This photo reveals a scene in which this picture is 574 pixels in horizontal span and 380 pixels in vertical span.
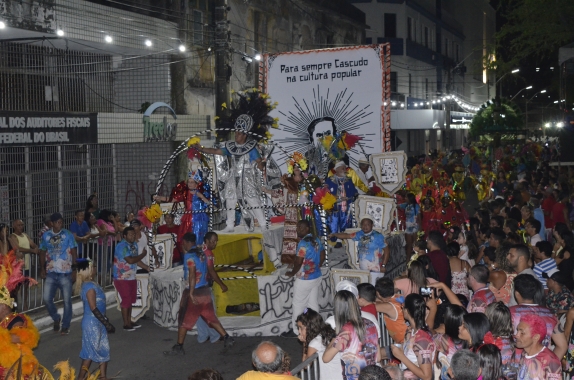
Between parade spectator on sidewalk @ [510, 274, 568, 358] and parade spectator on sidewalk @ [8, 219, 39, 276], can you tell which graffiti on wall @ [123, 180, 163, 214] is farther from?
parade spectator on sidewalk @ [510, 274, 568, 358]

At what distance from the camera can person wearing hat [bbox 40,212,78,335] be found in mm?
10820

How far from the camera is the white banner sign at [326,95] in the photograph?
15.7m

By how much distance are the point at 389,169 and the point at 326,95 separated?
7.75 feet

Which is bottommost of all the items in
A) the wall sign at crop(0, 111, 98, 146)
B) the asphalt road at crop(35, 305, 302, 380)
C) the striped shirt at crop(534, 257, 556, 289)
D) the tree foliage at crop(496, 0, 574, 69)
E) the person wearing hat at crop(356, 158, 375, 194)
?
the asphalt road at crop(35, 305, 302, 380)

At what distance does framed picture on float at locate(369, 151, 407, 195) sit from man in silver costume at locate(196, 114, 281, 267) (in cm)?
332

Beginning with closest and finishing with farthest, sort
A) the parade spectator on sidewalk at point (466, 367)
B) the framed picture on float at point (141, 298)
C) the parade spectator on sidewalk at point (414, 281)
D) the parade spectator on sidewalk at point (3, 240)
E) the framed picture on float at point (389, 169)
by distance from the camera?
the parade spectator on sidewalk at point (466, 367), the parade spectator on sidewalk at point (414, 281), the parade spectator on sidewalk at point (3, 240), the framed picture on float at point (141, 298), the framed picture on float at point (389, 169)

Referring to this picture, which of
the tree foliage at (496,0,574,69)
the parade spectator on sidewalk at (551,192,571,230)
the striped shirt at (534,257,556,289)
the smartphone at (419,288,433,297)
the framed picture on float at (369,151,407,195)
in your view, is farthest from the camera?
the tree foliage at (496,0,574,69)

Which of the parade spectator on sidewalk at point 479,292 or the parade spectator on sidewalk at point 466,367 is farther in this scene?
the parade spectator on sidewalk at point 479,292

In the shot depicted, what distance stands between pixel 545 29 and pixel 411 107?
2630cm

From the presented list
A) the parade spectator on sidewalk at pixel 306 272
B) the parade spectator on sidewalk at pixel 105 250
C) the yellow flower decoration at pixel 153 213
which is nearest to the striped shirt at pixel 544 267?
the parade spectator on sidewalk at pixel 306 272

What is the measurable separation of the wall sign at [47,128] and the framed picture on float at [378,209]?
247 inches

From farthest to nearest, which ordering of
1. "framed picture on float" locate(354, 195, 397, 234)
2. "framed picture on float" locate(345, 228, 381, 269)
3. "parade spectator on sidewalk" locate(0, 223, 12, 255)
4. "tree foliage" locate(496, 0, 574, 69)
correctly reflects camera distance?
"tree foliage" locate(496, 0, 574, 69) < "framed picture on float" locate(354, 195, 397, 234) < "framed picture on float" locate(345, 228, 381, 269) < "parade spectator on sidewalk" locate(0, 223, 12, 255)

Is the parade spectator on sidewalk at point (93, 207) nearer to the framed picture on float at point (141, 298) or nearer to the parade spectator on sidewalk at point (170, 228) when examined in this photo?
the parade spectator on sidewalk at point (170, 228)

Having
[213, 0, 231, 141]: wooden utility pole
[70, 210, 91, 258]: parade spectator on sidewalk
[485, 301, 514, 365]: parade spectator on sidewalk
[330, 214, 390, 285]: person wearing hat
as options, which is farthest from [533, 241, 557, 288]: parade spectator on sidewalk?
[213, 0, 231, 141]: wooden utility pole
